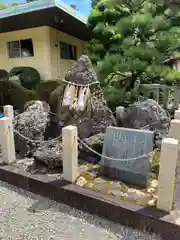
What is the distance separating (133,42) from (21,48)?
17.7 ft

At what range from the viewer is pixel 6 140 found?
10.1 ft

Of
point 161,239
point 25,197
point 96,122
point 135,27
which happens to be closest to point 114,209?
point 161,239

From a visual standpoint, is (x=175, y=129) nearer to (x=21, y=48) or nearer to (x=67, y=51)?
(x=67, y=51)

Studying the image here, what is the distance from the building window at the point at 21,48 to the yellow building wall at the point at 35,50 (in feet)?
0.50

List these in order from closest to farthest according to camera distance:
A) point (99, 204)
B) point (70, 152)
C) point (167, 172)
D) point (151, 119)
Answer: point (167, 172) < point (99, 204) < point (70, 152) < point (151, 119)

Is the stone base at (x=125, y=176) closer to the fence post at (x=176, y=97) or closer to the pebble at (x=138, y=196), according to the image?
the pebble at (x=138, y=196)

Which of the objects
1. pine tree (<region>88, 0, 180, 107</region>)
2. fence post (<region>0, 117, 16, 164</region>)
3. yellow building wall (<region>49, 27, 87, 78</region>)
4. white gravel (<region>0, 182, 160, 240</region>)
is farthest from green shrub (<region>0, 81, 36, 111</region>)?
white gravel (<region>0, 182, 160, 240</region>)

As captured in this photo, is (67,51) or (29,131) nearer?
(29,131)

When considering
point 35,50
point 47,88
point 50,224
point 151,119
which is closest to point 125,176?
point 50,224

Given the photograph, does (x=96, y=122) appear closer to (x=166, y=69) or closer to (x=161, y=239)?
(x=161, y=239)

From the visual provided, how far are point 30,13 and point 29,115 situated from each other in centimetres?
473

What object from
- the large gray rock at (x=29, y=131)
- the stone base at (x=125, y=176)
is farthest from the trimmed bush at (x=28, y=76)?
the stone base at (x=125, y=176)

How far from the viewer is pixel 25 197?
8.66ft

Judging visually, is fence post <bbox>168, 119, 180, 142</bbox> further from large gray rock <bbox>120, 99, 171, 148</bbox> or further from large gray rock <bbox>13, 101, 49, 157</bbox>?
large gray rock <bbox>13, 101, 49, 157</bbox>
